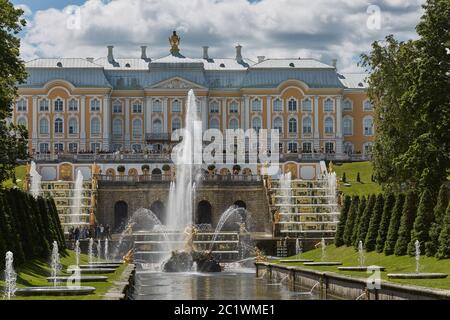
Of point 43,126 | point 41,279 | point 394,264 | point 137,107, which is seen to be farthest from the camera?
point 137,107

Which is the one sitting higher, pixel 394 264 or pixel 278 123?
pixel 278 123

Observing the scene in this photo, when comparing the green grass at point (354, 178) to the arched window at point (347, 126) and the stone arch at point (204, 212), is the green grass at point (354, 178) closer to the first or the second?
the stone arch at point (204, 212)

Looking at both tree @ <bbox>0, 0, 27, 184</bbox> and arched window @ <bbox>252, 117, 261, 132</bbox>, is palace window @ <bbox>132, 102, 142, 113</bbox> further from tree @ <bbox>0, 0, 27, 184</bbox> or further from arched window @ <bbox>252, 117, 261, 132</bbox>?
tree @ <bbox>0, 0, 27, 184</bbox>

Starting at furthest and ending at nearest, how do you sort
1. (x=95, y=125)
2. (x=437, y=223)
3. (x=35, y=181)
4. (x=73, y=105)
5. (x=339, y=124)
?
(x=339, y=124) → (x=73, y=105) → (x=95, y=125) → (x=35, y=181) → (x=437, y=223)

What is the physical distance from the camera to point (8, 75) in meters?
36.0

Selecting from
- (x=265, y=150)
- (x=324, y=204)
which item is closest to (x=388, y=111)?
(x=324, y=204)

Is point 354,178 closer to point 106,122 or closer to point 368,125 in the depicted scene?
point 368,125

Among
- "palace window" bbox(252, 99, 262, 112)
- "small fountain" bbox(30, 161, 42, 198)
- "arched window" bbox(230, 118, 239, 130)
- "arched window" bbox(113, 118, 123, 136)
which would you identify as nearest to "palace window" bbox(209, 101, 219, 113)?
"arched window" bbox(230, 118, 239, 130)

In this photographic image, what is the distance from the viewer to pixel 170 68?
94.6m

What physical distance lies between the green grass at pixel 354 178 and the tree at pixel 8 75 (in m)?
31.0

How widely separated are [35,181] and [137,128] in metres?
24.9

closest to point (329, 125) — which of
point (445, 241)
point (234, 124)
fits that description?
point (234, 124)

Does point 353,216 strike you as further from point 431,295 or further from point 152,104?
point 152,104

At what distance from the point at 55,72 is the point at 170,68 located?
10015 millimetres
